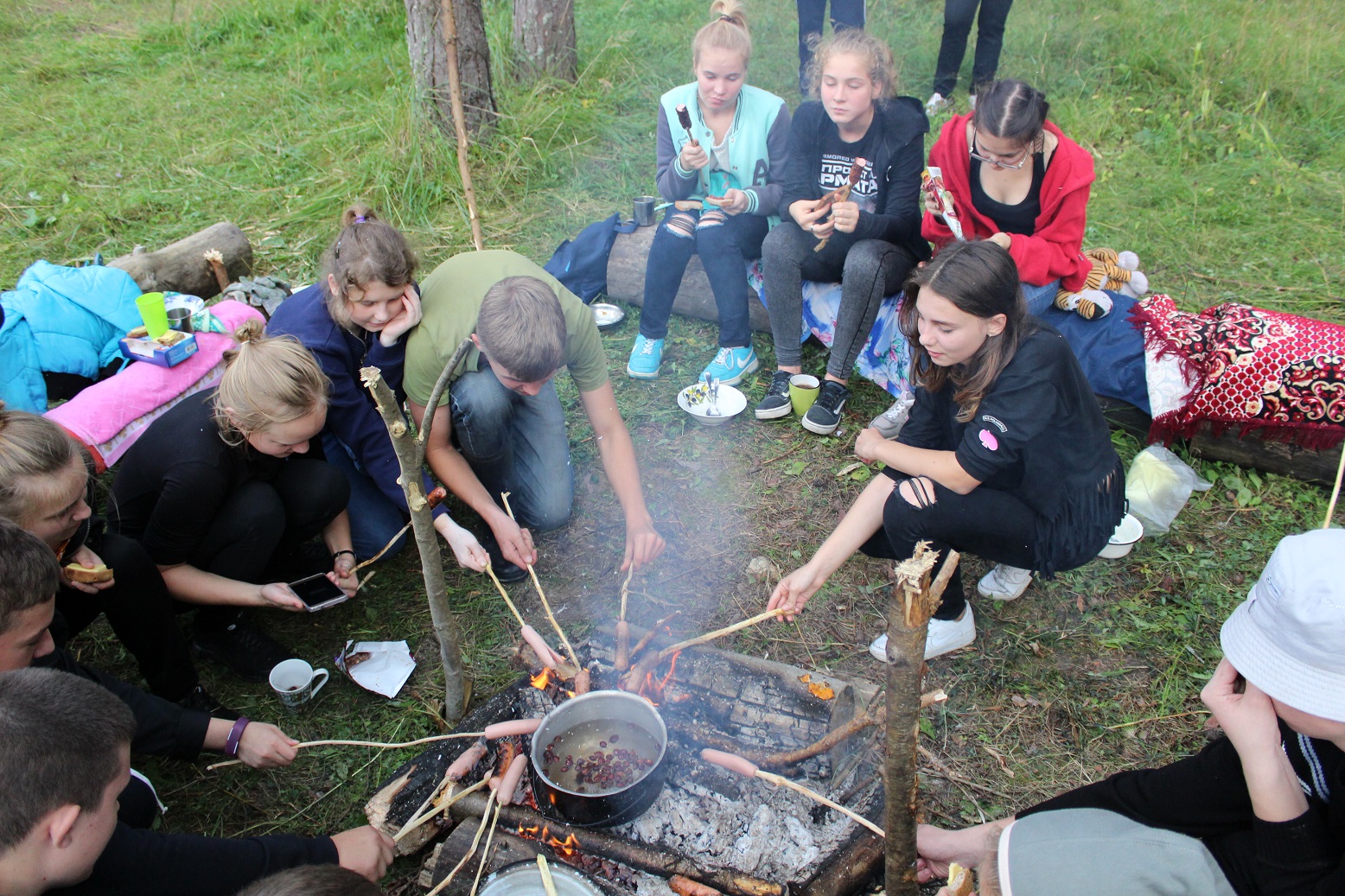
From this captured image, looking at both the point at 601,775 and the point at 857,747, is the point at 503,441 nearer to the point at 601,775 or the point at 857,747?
the point at 601,775

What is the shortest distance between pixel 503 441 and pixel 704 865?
1.77 meters

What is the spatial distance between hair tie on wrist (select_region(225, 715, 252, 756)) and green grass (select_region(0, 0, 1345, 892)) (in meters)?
0.29

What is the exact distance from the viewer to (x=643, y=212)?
4855mm

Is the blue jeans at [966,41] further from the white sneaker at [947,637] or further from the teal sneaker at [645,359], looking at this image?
the white sneaker at [947,637]

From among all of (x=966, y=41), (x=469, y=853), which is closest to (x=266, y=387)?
(x=469, y=853)

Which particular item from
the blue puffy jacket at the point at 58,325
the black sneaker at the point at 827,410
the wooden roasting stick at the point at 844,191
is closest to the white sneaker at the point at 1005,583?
the black sneaker at the point at 827,410

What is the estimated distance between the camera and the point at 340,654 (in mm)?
2951

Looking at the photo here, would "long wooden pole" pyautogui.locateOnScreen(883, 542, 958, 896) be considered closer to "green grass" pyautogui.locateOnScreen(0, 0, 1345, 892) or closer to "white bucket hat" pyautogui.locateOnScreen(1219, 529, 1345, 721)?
"white bucket hat" pyautogui.locateOnScreen(1219, 529, 1345, 721)

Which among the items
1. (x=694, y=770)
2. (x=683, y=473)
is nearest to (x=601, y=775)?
(x=694, y=770)

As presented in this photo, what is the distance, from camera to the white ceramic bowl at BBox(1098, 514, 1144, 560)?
3217mm

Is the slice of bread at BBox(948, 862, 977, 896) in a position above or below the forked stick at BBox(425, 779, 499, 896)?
above

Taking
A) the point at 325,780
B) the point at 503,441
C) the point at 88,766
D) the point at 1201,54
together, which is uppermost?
the point at 1201,54

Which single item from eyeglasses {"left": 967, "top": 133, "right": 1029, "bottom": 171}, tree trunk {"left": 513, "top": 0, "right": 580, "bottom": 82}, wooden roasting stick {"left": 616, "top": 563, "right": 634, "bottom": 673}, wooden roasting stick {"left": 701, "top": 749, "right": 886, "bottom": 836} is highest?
tree trunk {"left": 513, "top": 0, "right": 580, "bottom": 82}

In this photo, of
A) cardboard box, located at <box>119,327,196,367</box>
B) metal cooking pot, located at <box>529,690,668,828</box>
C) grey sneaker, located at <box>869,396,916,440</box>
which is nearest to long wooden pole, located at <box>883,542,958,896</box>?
metal cooking pot, located at <box>529,690,668,828</box>
